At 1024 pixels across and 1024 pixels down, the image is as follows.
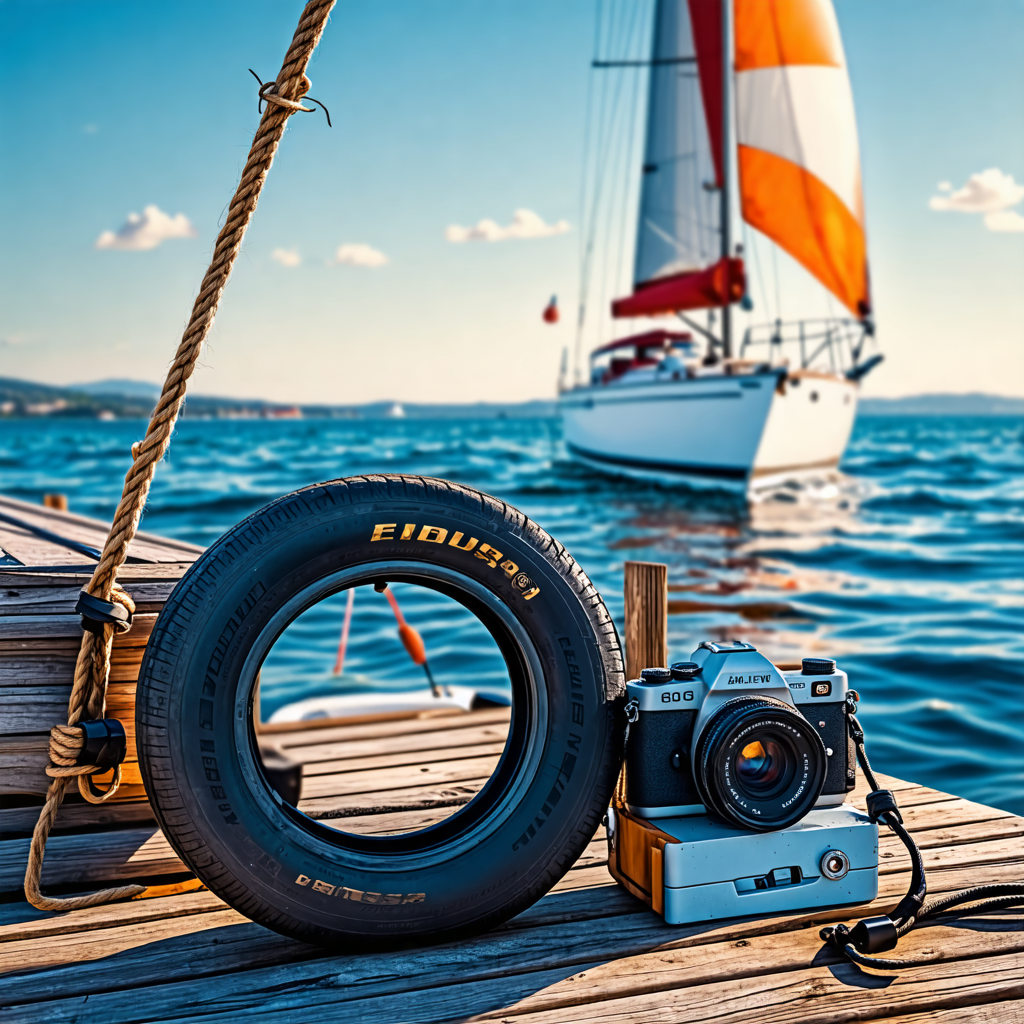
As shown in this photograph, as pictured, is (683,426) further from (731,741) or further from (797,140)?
(731,741)

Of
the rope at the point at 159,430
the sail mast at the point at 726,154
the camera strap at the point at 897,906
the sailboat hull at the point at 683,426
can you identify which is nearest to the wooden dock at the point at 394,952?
the camera strap at the point at 897,906

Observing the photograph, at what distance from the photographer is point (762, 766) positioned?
6.18 ft

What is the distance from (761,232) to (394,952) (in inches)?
837

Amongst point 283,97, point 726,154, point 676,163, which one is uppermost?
point 676,163

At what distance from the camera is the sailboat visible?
19.5m

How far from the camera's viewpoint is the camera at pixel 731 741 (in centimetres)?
180

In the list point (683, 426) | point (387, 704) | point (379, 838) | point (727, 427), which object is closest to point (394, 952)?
point (379, 838)

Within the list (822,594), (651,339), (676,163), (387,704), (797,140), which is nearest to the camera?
(387,704)

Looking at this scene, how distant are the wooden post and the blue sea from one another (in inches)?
108

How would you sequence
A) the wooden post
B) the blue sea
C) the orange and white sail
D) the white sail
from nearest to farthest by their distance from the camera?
1. the wooden post
2. the blue sea
3. the orange and white sail
4. the white sail

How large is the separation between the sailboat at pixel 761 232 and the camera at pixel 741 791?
56.1ft

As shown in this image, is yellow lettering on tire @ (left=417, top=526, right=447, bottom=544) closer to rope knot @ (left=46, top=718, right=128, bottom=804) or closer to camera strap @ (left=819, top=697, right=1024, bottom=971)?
rope knot @ (left=46, top=718, right=128, bottom=804)

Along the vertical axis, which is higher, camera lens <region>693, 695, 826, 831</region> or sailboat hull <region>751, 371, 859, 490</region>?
sailboat hull <region>751, 371, 859, 490</region>

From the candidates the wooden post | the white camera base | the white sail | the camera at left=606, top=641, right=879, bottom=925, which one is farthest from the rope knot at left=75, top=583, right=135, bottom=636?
the white sail
